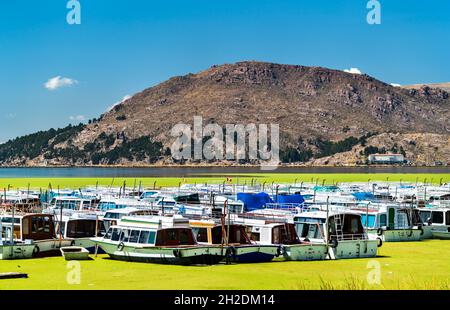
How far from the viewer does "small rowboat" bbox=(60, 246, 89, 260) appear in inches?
1503

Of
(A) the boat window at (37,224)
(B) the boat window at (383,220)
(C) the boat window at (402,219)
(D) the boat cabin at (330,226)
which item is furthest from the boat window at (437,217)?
(A) the boat window at (37,224)

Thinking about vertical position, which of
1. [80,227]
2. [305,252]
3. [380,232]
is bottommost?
[380,232]

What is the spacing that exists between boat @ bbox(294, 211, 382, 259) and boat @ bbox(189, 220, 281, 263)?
339 cm

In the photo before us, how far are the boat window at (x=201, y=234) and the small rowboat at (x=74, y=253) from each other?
5593 millimetres

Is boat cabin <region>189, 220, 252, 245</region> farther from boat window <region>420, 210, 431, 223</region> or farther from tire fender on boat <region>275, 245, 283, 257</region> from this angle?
boat window <region>420, 210, 431, 223</region>

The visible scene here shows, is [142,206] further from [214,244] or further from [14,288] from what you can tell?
[14,288]

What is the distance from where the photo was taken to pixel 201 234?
39250 mm

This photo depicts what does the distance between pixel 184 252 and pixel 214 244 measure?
3.15m

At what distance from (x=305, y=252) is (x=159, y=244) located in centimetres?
764

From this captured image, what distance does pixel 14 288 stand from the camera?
28.4 metres

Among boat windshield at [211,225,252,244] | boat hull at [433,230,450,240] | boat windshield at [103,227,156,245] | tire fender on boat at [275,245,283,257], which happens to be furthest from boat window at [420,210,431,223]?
boat windshield at [103,227,156,245]

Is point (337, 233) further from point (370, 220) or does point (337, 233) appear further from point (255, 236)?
point (370, 220)

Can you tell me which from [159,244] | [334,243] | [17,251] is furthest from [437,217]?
[17,251]
